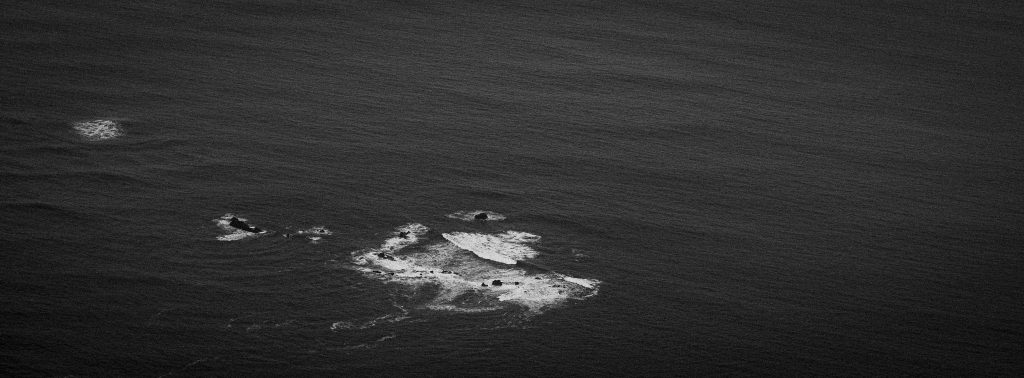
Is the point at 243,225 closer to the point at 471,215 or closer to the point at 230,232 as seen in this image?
the point at 230,232

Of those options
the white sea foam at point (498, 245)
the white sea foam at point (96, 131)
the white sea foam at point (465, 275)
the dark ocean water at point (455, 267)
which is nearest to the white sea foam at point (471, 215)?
the dark ocean water at point (455, 267)

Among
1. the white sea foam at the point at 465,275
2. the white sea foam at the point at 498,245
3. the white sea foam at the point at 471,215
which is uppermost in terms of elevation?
the white sea foam at the point at 471,215

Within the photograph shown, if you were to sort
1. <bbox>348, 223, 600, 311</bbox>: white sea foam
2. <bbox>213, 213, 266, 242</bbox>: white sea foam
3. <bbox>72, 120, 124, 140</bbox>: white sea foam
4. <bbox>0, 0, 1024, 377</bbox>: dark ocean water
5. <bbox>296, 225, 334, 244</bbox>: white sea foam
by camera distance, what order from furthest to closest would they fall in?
<bbox>72, 120, 124, 140</bbox>: white sea foam
<bbox>296, 225, 334, 244</bbox>: white sea foam
<bbox>213, 213, 266, 242</bbox>: white sea foam
<bbox>348, 223, 600, 311</bbox>: white sea foam
<bbox>0, 0, 1024, 377</bbox>: dark ocean water

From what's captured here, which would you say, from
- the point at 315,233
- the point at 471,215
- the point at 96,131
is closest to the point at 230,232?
Answer: the point at 315,233

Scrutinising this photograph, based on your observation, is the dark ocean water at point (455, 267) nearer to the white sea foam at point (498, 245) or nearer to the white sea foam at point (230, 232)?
the white sea foam at point (230, 232)

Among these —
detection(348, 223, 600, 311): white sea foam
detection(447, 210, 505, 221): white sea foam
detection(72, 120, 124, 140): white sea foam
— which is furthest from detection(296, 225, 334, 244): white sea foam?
detection(72, 120, 124, 140): white sea foam

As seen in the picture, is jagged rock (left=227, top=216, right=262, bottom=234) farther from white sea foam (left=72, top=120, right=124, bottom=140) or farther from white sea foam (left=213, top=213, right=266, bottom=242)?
white sea foam (left=72, top=120, right=124, bottom=140)

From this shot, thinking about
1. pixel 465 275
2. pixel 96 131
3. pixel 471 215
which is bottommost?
pixel 465 275
